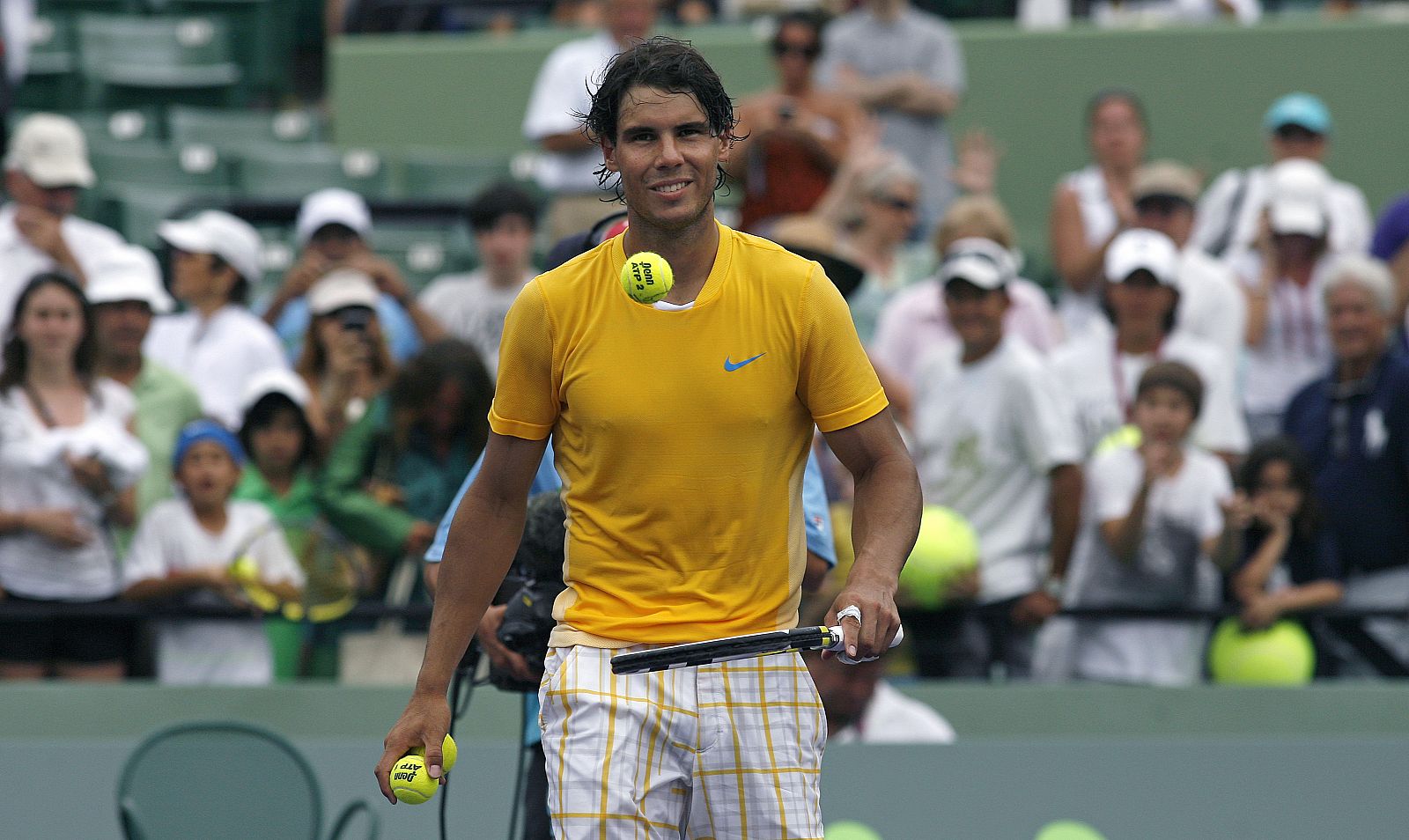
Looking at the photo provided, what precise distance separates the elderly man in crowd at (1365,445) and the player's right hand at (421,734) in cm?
395

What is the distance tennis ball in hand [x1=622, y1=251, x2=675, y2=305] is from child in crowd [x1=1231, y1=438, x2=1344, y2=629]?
11.8 ft

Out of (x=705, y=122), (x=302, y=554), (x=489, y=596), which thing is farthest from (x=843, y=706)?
(x=705, y=122)

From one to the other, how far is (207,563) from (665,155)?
141 inches

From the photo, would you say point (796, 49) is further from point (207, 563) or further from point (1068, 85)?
point (207, 563)

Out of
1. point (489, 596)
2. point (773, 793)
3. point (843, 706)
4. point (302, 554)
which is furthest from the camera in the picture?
point (302, 554)

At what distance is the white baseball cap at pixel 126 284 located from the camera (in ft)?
22.1

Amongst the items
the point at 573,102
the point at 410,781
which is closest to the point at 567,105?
the point at 573,102

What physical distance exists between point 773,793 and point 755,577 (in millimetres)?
362

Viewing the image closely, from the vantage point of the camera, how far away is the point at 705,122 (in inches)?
125

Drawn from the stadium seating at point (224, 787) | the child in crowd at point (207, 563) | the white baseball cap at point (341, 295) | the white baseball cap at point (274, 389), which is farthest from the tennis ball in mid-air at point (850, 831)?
the white baseball cap at point (341, 295)

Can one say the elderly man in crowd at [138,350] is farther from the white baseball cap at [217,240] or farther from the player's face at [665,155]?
the player's face at [665,155]

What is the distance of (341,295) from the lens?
6965mm

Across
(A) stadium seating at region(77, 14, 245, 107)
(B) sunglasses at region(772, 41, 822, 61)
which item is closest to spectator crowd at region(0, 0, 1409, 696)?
(B) sunglasses at region(772, 41, 822, 61)

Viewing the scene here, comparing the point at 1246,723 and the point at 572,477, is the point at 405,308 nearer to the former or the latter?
the point at 1246,723
